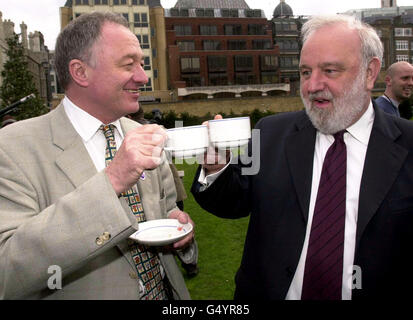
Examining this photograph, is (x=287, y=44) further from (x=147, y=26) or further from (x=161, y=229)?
(x=161, y=229)

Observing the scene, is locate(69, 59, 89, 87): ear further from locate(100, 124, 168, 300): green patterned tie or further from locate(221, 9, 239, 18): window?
locate(221, 9, 239, 18): window

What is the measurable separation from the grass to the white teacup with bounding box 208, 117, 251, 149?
126 inches

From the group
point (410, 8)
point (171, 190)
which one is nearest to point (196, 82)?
point (171, 190)

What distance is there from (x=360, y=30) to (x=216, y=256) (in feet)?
14.5

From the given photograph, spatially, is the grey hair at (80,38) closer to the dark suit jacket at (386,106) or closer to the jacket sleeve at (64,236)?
the jacket sleeve at (64,236)

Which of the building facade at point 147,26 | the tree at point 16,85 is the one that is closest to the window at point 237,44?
the building facade at point 147,26

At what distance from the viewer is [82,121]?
6.98 ft

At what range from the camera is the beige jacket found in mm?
1530

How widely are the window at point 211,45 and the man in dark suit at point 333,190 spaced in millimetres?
59626

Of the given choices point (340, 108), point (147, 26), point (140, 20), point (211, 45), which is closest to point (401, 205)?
point (340, 108)

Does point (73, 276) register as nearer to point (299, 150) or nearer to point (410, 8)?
point (299, 150)

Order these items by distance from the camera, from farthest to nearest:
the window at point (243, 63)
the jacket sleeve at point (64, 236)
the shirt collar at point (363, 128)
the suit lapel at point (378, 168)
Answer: the window at point (243, 63), the shirt collar at point (363, 128), the suit lapel at point (378, 168), the jacket sleeve at point (64, 236)

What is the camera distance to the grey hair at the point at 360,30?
2172 millimetres

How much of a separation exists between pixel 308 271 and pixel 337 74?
1175 millimetres
